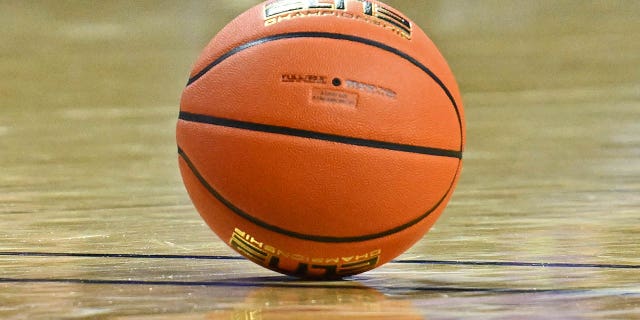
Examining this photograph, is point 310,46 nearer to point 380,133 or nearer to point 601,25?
point 380,133

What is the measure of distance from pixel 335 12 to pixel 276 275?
0.46 meters

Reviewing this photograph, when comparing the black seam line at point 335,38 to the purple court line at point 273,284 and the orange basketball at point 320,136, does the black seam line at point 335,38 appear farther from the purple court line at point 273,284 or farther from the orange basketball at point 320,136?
the purple court line at point 273,284

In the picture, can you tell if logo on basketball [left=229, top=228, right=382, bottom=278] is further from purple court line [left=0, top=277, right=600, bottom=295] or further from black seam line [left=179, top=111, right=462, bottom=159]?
black seam line [left=179, top=111, right=462, bottom=159]

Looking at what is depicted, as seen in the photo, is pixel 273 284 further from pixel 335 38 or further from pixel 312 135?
pixel 335 38

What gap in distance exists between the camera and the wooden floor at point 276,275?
58.7 inches

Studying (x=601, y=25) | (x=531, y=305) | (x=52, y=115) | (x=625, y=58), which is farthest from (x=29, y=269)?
(x=601, y=25)

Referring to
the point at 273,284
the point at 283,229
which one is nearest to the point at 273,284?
the point at 273,284

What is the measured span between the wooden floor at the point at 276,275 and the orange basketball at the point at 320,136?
0.32 feet

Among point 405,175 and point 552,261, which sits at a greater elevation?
point 405,175

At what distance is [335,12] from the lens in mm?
1546

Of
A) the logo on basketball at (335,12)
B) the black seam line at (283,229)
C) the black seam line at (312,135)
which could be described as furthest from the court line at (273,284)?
the logo on basketball at (335,12)

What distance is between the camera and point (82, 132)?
342cm

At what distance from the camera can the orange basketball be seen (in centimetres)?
143

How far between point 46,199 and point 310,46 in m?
1.22
